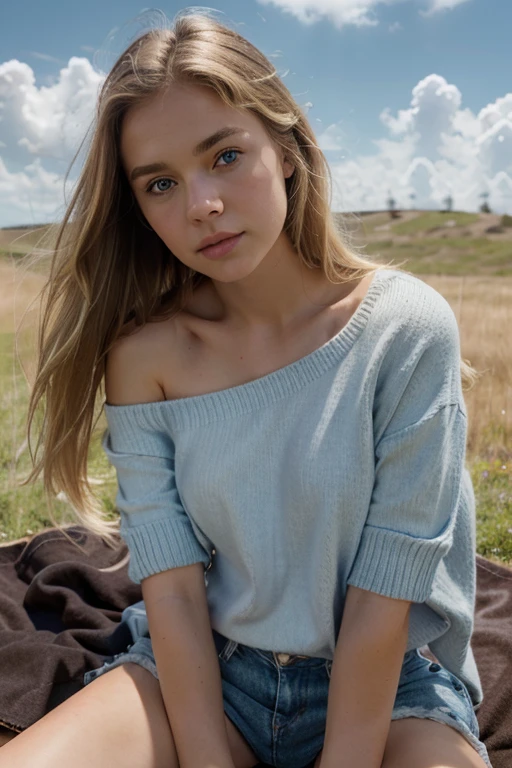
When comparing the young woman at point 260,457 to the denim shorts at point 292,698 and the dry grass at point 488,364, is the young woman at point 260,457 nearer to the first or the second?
the denim shorts at point 292,698

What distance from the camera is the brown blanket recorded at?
2.55 metres

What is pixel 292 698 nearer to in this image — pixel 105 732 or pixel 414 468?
pixel 105 732

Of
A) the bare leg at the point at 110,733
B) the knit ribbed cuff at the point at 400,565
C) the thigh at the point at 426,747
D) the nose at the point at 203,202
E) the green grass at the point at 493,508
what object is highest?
the nose at the point at 203,202

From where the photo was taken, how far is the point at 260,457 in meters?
2.12

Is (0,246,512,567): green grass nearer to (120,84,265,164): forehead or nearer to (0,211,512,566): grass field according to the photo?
(0,211,512,566): grass field

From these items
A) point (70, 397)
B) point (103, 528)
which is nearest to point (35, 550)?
point (103, 528)

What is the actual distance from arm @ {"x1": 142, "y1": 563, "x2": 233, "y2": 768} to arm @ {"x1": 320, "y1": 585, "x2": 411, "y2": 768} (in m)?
0.27

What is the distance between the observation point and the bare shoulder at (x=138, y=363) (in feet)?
7.54

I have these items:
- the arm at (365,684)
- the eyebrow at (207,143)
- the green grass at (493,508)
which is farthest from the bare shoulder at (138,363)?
the green grass at (493,508)

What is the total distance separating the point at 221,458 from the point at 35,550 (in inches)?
66.5

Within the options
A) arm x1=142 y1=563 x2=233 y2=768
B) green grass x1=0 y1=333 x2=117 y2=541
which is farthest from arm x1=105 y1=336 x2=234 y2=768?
green grass x1=0 y1=333 x2=117 y2=541

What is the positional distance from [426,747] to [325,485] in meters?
0.61

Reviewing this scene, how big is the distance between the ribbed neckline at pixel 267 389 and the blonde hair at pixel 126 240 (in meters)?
0.20

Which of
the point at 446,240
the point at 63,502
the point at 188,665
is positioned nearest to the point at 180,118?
the point at 188,665
